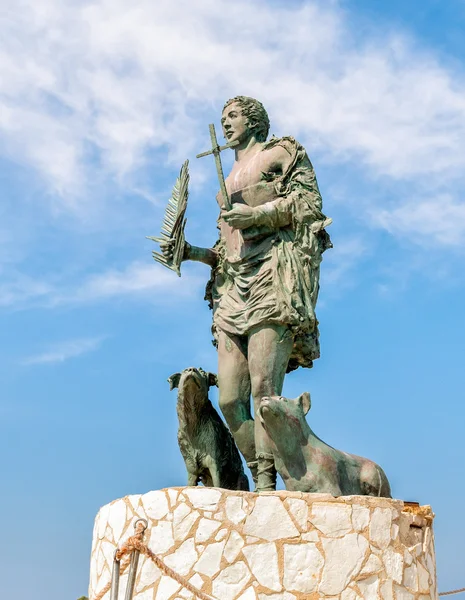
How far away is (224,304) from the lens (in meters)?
8.60

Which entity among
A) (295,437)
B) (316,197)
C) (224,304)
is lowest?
(295,437)

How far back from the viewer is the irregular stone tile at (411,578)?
718 centimetres

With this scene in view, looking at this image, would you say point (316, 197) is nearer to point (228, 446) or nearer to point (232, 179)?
point (232, 179)

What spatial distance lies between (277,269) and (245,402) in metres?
1.17

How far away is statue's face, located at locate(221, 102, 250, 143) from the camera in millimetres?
8914

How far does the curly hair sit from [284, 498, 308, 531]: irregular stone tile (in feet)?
11.6

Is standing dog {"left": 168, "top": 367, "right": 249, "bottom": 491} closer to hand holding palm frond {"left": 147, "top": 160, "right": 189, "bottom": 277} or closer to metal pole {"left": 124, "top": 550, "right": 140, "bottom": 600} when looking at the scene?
hand holding palm frond {"left": 147, "top": 160, "right": 189, "bottom": 277}

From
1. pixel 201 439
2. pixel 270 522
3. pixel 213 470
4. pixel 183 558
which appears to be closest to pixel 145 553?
pixel 183 558

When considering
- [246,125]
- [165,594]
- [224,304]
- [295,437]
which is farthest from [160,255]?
[165,594]

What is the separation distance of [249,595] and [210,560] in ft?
1.24

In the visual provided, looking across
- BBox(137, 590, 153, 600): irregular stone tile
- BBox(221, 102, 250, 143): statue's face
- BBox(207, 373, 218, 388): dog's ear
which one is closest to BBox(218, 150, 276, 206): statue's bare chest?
BBox(221, 102, 250, 143): statue's face

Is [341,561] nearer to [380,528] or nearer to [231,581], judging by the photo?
[380,528]

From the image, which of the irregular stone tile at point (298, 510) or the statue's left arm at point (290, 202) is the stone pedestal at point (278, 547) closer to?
the irregular stone tile at point (298, 510)

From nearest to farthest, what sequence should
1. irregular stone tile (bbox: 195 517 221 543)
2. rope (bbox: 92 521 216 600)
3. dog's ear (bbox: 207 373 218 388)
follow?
rope (bbox: 92 521 216 600)
irregular stone tile (bbox: 195 517 221 543)
dog's ear (bbox: 207 373 218 388)
